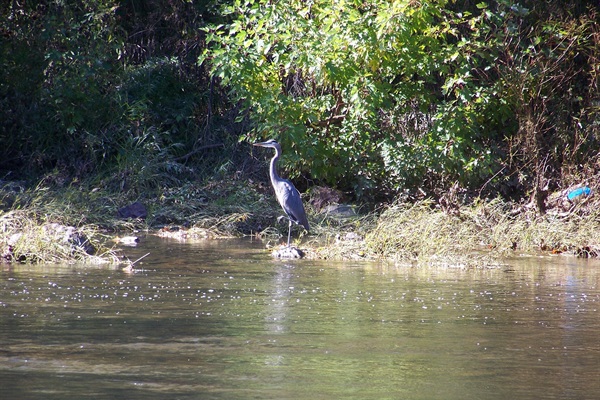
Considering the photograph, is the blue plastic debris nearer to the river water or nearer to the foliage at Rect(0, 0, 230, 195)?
the river water

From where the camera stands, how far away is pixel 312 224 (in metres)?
14.6

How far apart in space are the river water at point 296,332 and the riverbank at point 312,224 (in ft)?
2.36

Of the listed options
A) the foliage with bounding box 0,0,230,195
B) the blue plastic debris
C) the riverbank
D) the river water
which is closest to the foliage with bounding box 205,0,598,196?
the riverbank

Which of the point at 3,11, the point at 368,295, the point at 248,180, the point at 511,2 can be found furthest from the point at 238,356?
the point at 3,11

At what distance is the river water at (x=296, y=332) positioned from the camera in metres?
5.47

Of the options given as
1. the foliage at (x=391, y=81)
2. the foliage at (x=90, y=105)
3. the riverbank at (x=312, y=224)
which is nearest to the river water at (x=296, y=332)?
the riverbank at (x=312, y=224)

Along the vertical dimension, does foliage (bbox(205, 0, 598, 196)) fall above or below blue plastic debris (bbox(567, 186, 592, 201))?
above

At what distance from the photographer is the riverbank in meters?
11.1

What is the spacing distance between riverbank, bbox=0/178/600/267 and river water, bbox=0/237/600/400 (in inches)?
28.4

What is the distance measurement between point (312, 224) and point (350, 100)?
74.8 inches

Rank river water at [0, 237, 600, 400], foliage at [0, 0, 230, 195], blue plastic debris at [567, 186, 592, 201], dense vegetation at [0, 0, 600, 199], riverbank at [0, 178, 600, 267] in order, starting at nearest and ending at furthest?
1. river water at [0, 237, 600, 400]
2. riverbank at [0, 178, 600, 267]
3. blue plastic debris at [567, 186, 592, 201]
4. dense vegetation at [0, 0, 600, 199]
5. foliage at [0, 0, 230, 195]

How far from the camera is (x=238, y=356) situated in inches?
243

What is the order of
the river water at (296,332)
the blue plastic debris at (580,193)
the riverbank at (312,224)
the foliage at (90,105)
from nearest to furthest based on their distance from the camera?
1. the river water at (296,332)
2. the riverbank at (312,224)
3. the blue plastic debris at (580,193)
4. the foliage at (90,105)

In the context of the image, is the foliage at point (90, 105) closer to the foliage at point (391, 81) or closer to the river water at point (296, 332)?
the foliage at point (391, 81)
